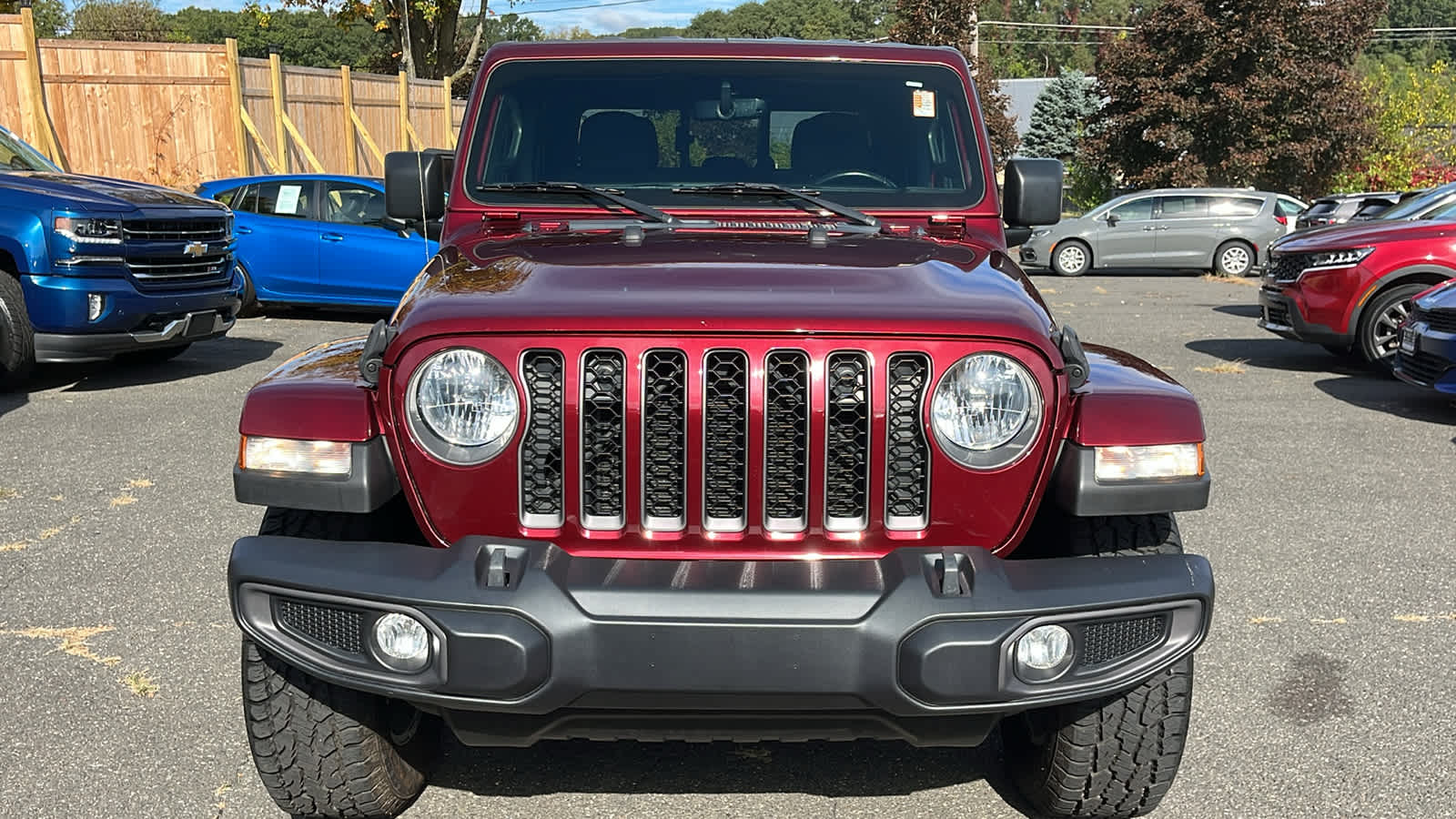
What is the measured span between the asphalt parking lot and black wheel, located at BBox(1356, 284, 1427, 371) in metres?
1.98

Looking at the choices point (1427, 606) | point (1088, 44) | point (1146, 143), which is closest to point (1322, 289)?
point (1427, 606)

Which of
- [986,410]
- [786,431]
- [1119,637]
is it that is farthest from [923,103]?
[1119,637]

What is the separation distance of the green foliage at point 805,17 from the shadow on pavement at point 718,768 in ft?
258

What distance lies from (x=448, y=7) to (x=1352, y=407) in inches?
1046

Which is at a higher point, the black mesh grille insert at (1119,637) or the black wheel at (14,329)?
the black mesh grille insert at (1119,637)

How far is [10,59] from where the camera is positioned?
682 inches

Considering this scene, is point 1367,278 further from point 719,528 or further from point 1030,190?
point 719,528

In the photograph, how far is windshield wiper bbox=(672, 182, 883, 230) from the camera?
3934 mm

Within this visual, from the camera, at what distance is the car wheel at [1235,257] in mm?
21234

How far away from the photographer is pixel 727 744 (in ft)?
12.3

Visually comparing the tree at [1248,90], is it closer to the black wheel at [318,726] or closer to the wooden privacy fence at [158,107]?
the wooden privacy fence at [158,107]

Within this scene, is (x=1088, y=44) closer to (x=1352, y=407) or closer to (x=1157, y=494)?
(x=1352, y=407)

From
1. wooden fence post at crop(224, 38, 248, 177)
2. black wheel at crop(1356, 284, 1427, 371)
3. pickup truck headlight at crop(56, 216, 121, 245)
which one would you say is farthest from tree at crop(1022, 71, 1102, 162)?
pickup truck headlight at crop(56, 216, 121, 245)

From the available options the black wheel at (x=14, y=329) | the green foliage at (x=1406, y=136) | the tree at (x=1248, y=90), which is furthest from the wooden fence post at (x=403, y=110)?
the green foliage at (x=1406, y=136)
